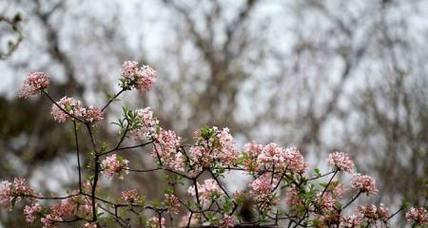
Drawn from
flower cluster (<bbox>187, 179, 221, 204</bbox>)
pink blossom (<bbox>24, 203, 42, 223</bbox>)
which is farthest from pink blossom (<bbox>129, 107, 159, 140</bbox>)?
pink blossom (<bbox>24, 203, 42, 223</bbox>)

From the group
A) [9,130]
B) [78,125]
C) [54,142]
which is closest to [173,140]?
[78,125]

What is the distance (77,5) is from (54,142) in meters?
2.16

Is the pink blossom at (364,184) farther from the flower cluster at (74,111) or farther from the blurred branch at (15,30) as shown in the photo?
the blurred branch at (15,30)

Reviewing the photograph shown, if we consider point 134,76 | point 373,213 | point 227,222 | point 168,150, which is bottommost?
point 227,222

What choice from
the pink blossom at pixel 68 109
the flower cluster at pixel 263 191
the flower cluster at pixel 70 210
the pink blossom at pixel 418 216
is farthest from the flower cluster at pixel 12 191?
the pink blossom at pixel 418 216

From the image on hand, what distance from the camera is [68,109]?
2.59 metres

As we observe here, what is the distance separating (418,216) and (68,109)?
157 centimetres

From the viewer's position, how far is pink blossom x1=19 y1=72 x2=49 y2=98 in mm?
2615

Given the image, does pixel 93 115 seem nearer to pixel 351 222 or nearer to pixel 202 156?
pixel 202 156

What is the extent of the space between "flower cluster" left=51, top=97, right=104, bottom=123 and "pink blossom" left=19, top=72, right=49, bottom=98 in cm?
11

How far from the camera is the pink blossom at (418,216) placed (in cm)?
277

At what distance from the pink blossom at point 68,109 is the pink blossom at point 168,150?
33 centimetres

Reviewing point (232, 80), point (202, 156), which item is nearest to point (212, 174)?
point (202, 156)

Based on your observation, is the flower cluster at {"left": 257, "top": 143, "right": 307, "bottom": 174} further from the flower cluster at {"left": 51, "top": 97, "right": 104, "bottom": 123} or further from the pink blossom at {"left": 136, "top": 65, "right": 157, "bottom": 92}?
the flower cluster at {"left": 51, "top": 97, "right": 104, "bottom": 123}
